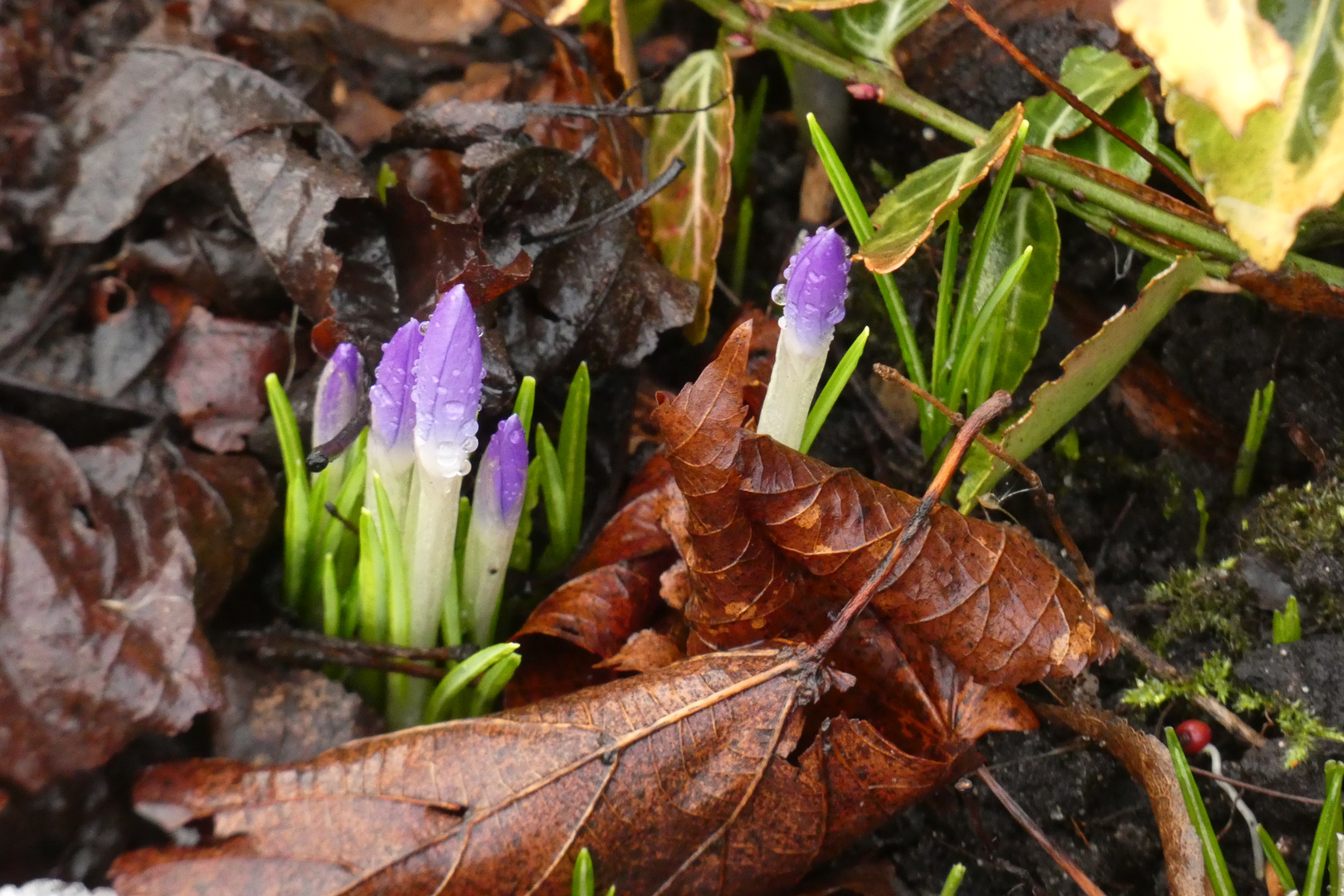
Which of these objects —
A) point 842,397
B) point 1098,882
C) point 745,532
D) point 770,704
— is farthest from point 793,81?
point 1098,882

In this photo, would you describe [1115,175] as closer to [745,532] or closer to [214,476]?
[745,532]

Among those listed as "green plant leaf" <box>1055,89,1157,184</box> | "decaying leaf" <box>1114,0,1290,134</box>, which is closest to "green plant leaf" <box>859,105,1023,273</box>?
"green plant leaf" <box>1055,89,1157,184</box>

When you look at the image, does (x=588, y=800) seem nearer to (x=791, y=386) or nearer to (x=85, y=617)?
(x=791, y=386)

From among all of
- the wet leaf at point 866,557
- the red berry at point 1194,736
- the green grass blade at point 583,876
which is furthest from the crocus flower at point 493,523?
the red berry at point 1194,736

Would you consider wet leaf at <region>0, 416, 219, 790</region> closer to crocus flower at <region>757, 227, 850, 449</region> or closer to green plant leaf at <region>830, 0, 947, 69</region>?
crocus flower at <region>757, 227, 850, 449</region>

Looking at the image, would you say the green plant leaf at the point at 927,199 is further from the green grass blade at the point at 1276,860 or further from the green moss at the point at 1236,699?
the green grass blade at the point at 1276,860

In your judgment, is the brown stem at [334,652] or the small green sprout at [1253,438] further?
the small green sprout at [1253,438]
